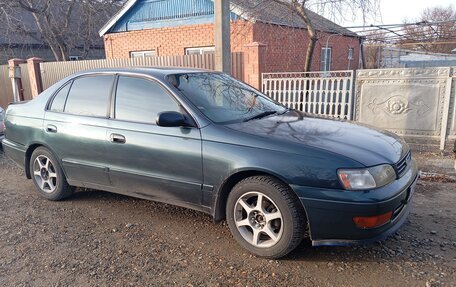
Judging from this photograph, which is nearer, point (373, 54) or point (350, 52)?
point (350, 52)

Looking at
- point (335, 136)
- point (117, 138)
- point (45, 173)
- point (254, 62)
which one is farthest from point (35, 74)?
point (335, 136)

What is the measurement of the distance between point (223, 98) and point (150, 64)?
7.32 metres

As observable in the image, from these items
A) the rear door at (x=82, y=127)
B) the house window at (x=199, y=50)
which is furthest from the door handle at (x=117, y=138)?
the house window at (x=199, y=50)

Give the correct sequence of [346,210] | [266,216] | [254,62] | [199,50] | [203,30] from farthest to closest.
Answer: [199,50]
[203,30]
[254,62]
[266,216]
[346,210]

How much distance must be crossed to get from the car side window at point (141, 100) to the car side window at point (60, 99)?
0.92 m

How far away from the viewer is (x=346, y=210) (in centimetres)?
283

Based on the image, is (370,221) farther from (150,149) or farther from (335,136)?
(150,149)

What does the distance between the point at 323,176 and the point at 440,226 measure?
1.79 metres

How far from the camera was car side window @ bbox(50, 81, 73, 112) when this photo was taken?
4.54m

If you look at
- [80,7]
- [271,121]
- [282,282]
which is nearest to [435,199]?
[271,121]

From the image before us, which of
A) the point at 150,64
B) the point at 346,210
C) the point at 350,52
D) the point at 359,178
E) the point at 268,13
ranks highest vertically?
the point at 268,13

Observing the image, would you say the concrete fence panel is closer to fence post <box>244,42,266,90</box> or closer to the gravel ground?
fence post <box>244,42,266,90</box>

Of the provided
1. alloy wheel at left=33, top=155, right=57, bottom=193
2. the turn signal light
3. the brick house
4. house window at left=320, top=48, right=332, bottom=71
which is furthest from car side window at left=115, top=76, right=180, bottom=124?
house window at left=320, top=48, right=332, bottom=71

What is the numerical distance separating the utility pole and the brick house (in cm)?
467
